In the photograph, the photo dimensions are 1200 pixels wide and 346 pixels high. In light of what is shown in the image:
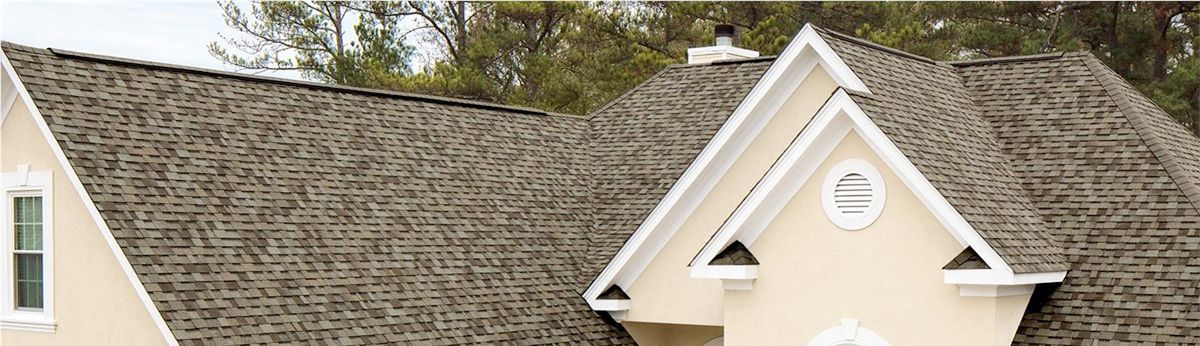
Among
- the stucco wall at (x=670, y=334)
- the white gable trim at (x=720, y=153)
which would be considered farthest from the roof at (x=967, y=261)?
the stucco wall at (x=670, y=334)

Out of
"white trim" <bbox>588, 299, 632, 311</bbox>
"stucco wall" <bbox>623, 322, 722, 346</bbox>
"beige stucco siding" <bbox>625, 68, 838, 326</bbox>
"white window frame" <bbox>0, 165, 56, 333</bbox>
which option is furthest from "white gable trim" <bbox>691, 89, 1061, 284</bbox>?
"white window frame" <bbox>0, 165, 56, 333</bbox>

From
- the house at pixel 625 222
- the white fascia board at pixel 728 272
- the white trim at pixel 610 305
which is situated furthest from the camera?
the white trim at pixel 610 305

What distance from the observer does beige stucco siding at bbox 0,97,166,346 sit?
37.9 feet

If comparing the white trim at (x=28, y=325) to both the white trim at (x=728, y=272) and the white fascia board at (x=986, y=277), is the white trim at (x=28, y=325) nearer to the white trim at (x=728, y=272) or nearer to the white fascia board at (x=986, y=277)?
the white trim at (x=728, y=272)

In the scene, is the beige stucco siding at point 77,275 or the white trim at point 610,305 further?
the white trim at point 610,305

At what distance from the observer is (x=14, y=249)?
12625mm

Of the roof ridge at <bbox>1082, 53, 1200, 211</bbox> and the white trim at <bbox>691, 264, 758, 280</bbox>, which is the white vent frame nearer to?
the white trim at <bbox>691, 264, 758, 280</bbox>

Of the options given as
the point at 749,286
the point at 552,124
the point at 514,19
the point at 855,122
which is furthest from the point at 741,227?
the point at 514,19

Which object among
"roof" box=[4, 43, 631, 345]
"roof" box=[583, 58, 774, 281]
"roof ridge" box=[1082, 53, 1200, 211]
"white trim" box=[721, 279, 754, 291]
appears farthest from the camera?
"roof" box=[583, 58, 774, 281]

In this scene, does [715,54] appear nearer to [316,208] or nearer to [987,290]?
[316,208]

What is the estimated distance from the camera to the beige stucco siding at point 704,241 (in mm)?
14883

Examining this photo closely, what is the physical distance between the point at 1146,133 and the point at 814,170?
3682 mm

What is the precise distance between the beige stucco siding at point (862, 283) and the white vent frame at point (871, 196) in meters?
0.05

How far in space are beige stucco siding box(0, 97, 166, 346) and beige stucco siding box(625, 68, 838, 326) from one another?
18.9ft
